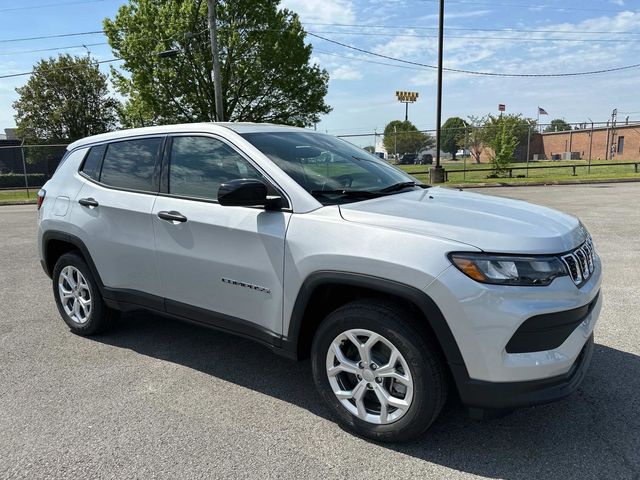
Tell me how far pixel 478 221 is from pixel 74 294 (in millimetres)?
3586

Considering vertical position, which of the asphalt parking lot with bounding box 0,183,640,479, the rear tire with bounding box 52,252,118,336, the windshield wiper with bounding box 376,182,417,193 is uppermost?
the windshield wiper with bounding box 376,182,417,193

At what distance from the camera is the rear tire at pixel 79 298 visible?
14.3 feet

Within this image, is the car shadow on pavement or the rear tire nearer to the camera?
the car shadow on pavement

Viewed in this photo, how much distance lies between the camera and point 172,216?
355cm

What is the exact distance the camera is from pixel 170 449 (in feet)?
9.20

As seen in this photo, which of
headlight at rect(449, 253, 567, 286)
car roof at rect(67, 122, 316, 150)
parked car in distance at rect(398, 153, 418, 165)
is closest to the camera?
headlight at rect(449, 253, 567, 286)

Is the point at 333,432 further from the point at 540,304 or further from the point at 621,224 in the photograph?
the point at 621,224

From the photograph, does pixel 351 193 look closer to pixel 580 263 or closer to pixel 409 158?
pixel 580 263

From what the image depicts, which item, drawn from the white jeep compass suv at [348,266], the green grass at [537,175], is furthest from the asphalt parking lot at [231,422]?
the green grass at [537,175]

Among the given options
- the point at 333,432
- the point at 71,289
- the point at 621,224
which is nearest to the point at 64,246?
the point at 71,289

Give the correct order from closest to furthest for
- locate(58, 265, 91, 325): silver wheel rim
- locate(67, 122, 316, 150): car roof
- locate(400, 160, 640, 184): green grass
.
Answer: locate(67, 122, 316, 150): car roof, locate(58, 265, 91, 325): silver wheel rim, locate(400, 160, 640, 184): green grass

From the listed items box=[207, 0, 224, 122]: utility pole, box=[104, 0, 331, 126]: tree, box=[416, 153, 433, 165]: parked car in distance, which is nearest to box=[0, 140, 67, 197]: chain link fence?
box=[104, 0, 331, 126]: tree

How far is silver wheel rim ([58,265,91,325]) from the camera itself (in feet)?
14.7

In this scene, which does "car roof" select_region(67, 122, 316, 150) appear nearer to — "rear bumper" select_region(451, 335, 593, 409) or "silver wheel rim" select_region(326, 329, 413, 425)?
"silver wheel rim" select_region(326, 329, 413, 425)
